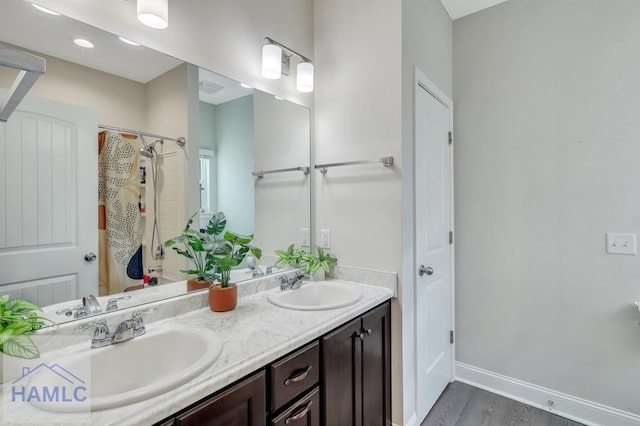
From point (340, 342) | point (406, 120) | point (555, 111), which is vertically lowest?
point (340, 342)

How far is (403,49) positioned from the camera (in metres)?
1.68

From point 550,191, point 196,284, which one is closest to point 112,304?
point 196,284

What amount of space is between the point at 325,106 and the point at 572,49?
1.61m

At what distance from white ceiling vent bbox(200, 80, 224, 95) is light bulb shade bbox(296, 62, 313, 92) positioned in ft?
1.72

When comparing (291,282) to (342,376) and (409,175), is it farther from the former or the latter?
(409,175)

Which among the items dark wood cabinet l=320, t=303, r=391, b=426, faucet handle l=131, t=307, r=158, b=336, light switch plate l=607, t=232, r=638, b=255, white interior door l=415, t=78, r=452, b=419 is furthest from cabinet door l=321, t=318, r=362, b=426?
light switch plate l=607, t=232, r=638, b=255

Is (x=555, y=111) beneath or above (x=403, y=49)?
beneath

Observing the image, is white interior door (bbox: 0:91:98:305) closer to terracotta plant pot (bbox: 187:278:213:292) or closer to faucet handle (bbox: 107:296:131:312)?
faucet handle (bbox: 107:296:131:312)

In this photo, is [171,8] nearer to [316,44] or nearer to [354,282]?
[316,44]

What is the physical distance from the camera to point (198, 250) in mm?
1372

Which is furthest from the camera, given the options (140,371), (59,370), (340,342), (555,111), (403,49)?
(555,111)

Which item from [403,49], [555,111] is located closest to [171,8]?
[403,49]

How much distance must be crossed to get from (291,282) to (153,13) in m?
1.39

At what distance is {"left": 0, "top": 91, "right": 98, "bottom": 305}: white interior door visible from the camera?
97 cm
